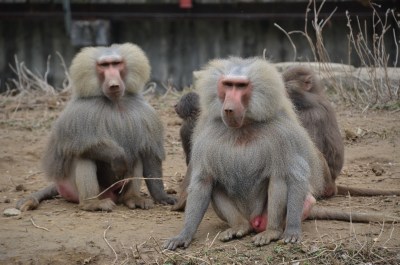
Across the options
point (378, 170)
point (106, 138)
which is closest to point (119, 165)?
point (106, 138)

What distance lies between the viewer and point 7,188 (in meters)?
7.96

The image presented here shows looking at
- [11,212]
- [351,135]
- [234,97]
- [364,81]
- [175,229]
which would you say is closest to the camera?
[234,97]

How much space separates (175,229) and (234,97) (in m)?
1.20

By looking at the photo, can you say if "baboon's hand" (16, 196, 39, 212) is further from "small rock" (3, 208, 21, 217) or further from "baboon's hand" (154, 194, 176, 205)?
"baboon's hand" (154, 194, 176, 205)

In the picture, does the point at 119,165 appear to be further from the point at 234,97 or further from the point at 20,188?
the point at 234,97

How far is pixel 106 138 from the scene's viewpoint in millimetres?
6965

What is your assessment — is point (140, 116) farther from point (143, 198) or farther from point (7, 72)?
point (7, 72)

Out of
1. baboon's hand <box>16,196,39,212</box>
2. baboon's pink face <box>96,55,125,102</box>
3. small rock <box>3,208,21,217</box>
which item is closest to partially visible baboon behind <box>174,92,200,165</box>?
baboon's pink face <box>96,55,125,102</box>

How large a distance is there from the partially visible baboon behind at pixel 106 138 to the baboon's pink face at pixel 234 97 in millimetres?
1354

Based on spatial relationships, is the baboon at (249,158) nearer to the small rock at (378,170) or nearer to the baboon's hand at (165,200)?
the baboon's hand at (165,200)

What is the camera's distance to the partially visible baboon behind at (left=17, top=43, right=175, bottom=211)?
6.95 meters

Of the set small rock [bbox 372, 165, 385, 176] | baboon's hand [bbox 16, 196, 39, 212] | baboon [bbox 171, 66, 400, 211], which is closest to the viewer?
baboon's hand [bbox 16, 196, 39, 212]

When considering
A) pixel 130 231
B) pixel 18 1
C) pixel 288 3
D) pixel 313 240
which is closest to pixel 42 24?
pixel 18 1

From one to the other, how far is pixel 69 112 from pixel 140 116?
0.59 m
